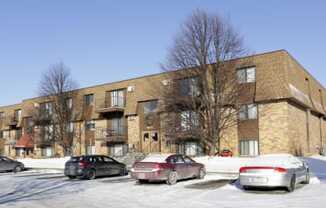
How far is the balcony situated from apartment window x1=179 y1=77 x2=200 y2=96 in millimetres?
10338

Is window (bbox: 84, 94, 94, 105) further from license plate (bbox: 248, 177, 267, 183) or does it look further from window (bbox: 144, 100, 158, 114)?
license plate (bbox: 248, 177, 267, 183)

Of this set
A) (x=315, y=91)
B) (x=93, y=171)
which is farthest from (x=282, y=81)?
(x=93, y=171)

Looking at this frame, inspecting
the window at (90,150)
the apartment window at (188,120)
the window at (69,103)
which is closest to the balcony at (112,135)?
the window at (90,150)

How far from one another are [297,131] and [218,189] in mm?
21336

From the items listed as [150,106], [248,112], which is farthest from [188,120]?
[150,106]

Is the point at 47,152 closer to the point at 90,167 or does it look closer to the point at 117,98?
the point at 117,98

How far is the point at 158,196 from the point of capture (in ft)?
49.1

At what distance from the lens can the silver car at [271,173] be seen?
14609 mm

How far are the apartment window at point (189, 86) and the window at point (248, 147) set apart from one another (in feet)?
18.5

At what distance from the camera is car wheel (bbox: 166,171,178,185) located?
18516 millimetres

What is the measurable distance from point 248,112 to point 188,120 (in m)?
4.99

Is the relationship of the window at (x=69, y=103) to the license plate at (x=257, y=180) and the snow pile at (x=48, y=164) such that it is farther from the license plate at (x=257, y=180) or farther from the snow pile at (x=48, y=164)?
the license plate at (x=257, y=180)

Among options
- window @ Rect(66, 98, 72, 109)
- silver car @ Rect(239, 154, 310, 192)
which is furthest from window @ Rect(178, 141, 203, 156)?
silver car @ Rect(239, 154, 310, 192)

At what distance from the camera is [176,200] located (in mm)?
13969
